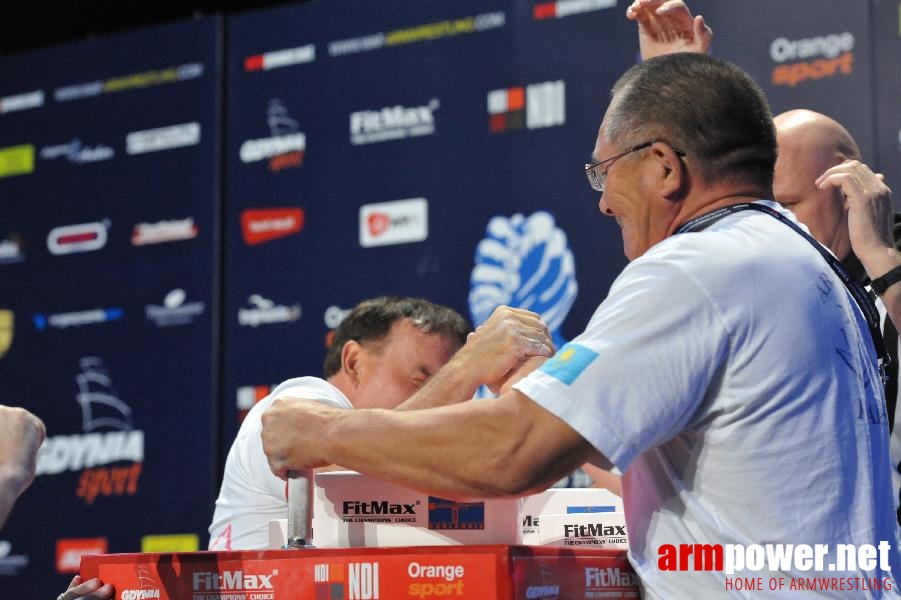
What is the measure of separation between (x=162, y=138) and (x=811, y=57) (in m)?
2.39

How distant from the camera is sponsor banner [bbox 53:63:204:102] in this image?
4.57m

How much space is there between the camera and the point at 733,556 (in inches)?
49.3

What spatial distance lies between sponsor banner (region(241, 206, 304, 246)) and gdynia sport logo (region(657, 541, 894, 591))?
306cm

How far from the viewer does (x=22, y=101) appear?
4.98 m

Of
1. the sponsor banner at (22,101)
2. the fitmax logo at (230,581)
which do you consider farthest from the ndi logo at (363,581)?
the sponsor banner at (22,101)

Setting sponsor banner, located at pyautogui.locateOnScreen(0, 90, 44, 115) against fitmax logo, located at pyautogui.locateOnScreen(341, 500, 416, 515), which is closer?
fitmax logo, located at pyautogui.locateOnScreen(341, 500, 416, 515)

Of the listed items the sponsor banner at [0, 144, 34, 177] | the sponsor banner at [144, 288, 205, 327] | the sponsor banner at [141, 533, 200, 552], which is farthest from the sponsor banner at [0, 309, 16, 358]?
the sponsor banner at [141, 533, 200, 552]

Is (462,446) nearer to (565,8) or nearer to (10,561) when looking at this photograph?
(565,8)

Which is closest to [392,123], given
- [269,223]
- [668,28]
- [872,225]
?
[269,223]

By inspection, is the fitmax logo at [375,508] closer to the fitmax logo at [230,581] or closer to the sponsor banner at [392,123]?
the fitmax logo at [230,581]

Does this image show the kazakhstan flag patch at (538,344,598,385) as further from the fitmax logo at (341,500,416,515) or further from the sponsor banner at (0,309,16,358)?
the sponsor banner at (0,309,16,358)

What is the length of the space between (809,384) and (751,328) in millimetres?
89

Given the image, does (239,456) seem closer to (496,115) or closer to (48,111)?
(496,115)

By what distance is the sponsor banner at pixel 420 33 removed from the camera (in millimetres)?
3984
